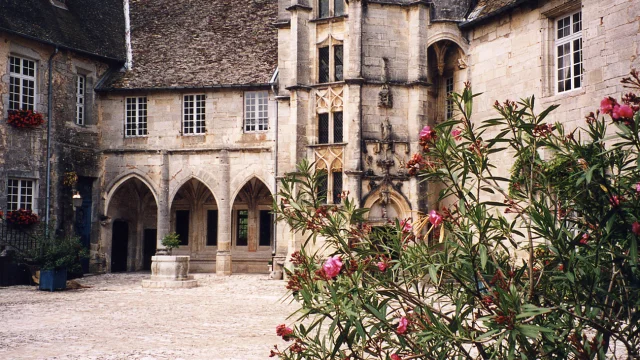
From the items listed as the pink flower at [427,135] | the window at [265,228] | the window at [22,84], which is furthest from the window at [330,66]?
the pink flower at [427,135]

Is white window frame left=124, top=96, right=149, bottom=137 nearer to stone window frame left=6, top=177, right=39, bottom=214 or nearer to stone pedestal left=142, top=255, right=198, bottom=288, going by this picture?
stone window frame left=6, top=177, right=39, bottom=214

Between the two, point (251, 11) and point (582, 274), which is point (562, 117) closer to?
point (582, 274)

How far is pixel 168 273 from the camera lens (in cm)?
1784

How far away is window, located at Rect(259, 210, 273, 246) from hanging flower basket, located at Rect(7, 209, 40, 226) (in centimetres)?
791

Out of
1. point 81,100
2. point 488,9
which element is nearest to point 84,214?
point 81,100

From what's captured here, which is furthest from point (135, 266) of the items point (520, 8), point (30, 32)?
point (520, 8)

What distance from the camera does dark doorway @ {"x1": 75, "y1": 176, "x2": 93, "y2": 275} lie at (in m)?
21.8

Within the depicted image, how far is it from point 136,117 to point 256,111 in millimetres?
4119

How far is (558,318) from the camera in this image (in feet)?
12.5

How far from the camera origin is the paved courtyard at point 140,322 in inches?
339

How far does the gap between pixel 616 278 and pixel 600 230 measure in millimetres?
301

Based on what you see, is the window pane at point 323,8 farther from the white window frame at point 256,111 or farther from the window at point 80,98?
the window at point 80,98

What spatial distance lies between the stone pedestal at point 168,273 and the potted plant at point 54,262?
201 cm

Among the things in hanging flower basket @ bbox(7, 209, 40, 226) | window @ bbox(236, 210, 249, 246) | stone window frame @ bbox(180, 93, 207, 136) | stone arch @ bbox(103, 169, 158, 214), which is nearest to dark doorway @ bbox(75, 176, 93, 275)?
stone arch @ bbox(103, 169, 158, 214)
